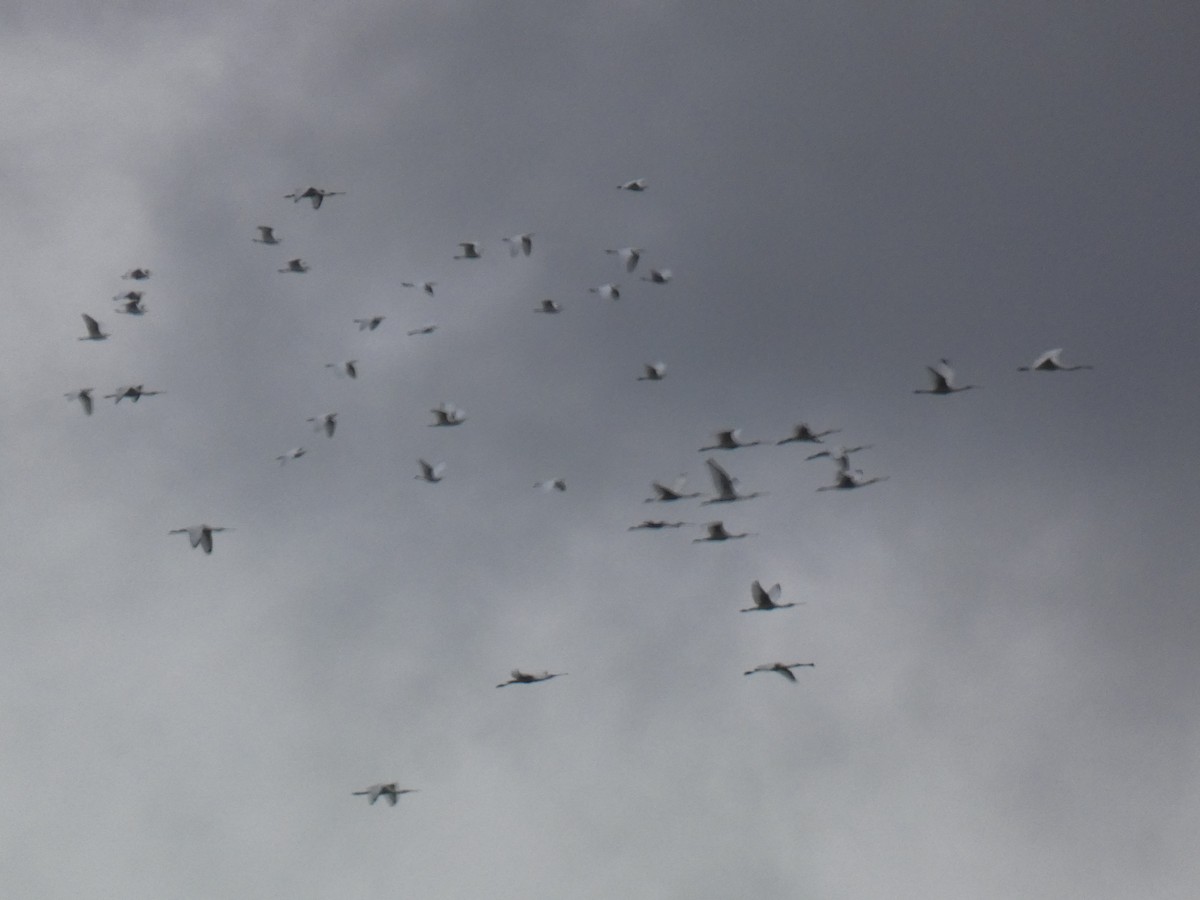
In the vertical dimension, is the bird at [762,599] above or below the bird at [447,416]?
below

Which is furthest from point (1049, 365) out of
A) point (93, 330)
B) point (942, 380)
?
point (93, 330)

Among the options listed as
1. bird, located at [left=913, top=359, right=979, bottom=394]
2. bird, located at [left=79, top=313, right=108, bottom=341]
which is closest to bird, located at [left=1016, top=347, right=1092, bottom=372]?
bird, located at [left=913, top=359, right=979, bottom=394]

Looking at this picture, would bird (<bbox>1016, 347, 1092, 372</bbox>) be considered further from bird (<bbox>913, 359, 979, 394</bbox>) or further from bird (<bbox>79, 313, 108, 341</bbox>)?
bird (<bbox>79, 313, 108, 341</bbox>)

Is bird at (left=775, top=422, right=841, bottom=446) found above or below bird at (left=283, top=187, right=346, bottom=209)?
below

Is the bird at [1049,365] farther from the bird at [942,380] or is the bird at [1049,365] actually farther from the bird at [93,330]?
the bird at [93,330]

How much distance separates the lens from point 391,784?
95.4m

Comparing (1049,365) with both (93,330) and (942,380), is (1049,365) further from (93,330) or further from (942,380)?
(93,330)

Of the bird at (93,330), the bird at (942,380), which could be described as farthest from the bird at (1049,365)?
the bird at (93,330)

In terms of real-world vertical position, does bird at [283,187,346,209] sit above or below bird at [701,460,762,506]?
above

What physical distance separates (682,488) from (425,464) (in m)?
23.3

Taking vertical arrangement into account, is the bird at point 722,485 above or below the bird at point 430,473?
below

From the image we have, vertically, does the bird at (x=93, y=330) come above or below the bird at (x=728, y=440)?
above

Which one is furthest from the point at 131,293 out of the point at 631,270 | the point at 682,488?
the point at 682,488

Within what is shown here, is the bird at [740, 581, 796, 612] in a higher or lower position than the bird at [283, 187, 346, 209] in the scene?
lower
